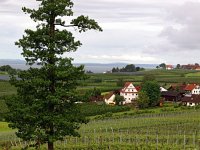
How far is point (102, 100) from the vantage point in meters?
119

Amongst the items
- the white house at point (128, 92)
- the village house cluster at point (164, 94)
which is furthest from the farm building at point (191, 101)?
the white house at point (128, 92)

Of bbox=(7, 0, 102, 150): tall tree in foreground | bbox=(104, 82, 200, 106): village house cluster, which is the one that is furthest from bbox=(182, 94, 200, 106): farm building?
bbox=(7, 0, 102, 150): tall tree in foreground

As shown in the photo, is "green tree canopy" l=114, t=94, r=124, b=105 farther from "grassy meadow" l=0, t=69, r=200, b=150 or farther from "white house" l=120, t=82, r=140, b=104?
"grassy meadow" l=0, t=69, r=200, b=150

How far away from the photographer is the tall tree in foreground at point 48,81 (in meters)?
24.3

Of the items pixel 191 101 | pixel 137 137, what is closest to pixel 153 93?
pixel 191 101

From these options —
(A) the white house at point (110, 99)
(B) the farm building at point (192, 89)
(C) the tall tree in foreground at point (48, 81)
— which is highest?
(C) the tall tree in foreground at point (48, 81)

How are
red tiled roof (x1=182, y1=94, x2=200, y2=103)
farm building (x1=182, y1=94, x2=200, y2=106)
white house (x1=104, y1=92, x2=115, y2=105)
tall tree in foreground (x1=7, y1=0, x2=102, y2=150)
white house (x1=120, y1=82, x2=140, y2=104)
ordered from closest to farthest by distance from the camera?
tall tree in foreground (x1=7, y1=0, x2=102, y2=150) < farm building (x1=182, y1=94, x2=200, y2=106) < red tiled roof (x1=182, y1=94, x2=200, y2=103) < white house (x1=104, y1=92, x2=115, y2=105) < white house (x1=120, y1=82, x2=140, y2=104)

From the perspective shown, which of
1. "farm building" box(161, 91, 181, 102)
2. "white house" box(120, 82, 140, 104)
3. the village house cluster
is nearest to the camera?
the village house cluster

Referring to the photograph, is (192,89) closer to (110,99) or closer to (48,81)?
(110,99)

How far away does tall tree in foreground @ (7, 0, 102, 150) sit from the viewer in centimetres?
2428

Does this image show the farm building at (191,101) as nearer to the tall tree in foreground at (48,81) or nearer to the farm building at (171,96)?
the farm building at (171,96)

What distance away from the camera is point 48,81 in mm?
24000

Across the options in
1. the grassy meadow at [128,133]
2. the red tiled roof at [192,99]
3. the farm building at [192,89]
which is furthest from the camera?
the farm building at [192,89]

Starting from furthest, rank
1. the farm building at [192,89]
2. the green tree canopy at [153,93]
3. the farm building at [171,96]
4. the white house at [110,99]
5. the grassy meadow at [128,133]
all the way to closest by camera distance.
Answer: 1. the farm building at [192,89]
2. the farm building at [171,96]
3. the white house at [110,99]
4. the green tree canopy at [153,93]
5. the grassy meadow at [128,133]
